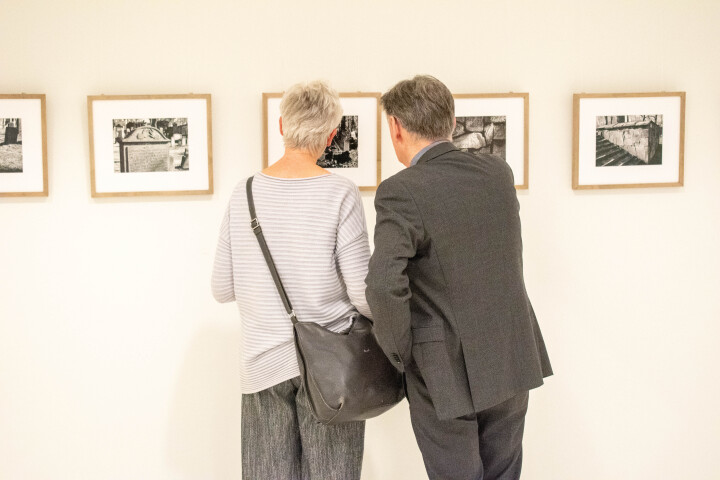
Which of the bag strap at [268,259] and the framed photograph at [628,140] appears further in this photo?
the framed photograph at [628,140]

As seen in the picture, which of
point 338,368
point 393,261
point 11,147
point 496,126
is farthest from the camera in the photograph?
point 496,126

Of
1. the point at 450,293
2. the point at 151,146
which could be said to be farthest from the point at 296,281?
the point at 151,146

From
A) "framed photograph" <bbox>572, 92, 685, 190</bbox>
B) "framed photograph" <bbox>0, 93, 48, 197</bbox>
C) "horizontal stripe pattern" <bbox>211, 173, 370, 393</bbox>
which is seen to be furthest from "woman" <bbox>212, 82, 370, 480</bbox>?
"framed photograph" <bbox>572, 92, 685, 190</bbox>

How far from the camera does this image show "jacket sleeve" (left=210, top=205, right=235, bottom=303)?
1.70 metres

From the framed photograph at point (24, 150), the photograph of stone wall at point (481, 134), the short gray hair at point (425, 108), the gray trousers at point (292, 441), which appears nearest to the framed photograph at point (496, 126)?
the photograph of stone wall at point (481, 134)

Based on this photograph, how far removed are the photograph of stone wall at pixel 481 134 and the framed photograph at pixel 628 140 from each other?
302 mm

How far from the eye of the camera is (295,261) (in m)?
1.58

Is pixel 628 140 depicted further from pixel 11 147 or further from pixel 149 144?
pixel 11 147

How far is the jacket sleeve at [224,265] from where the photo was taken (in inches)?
66.8

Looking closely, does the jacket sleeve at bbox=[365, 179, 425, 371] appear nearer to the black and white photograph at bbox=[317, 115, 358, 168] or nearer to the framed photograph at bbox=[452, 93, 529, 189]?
the black and white photograph at bbox=[317, 115, 358, 168]

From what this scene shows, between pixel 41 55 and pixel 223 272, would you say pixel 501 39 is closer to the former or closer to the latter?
pixel 223 272

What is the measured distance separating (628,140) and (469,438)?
57.8 inches

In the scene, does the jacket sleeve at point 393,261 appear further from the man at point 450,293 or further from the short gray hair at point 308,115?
the short gray hair at point 308,115

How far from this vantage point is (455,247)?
1455 mm
